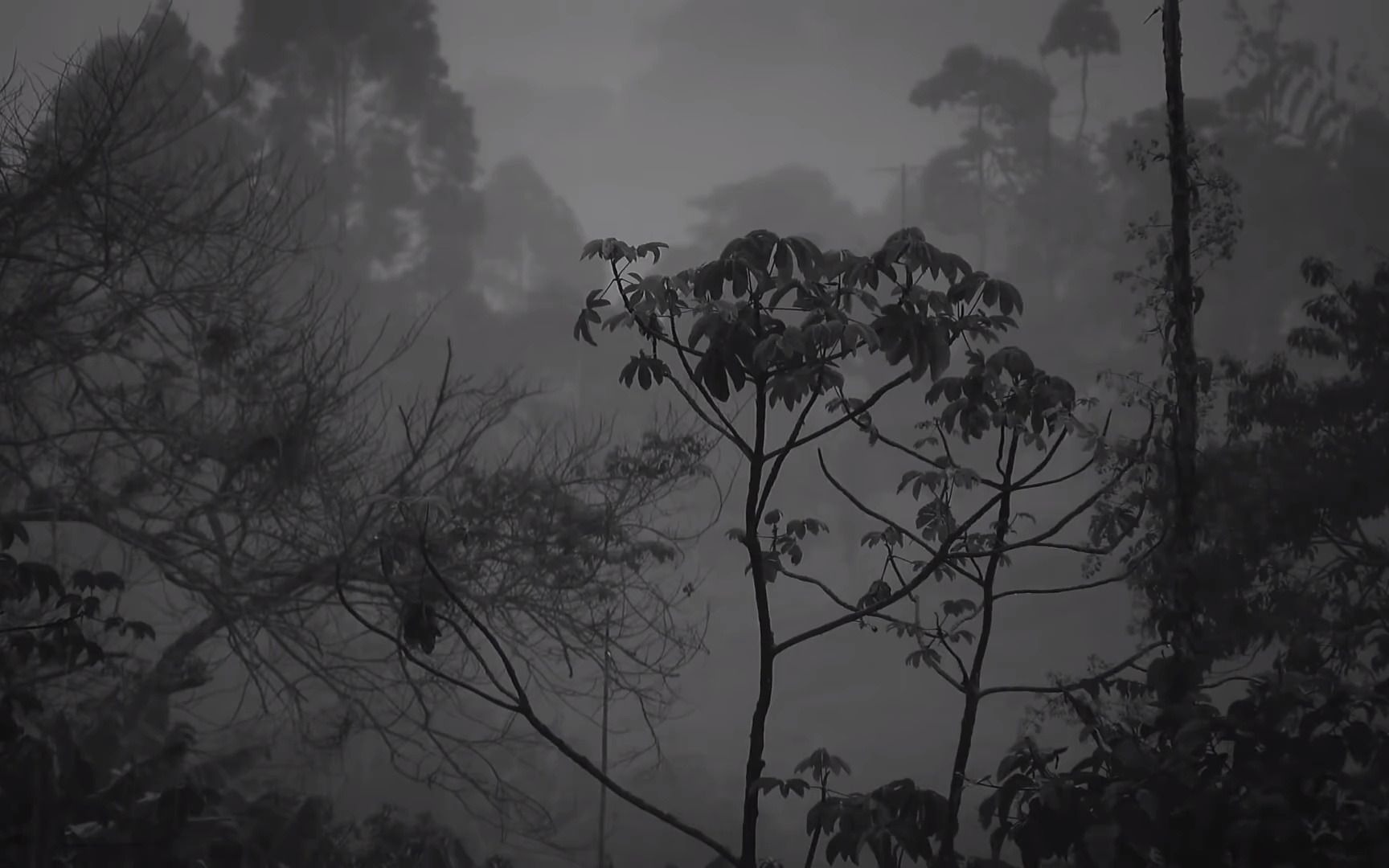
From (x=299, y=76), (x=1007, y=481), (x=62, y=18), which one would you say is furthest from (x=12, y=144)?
(x=299, y=76)

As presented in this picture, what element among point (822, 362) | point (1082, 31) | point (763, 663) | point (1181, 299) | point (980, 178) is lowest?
point (763, 663)

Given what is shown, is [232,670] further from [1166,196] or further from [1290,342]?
[1166,196]

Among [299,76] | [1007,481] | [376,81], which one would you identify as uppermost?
[376,81]

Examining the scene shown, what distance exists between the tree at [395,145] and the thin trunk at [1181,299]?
81.4 feet

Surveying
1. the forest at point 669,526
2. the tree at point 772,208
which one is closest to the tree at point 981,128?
the tree at point 772,208

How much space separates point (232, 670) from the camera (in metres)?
18.0

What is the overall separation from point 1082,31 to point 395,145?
65.6 ft

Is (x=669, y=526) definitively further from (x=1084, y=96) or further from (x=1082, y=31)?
(x=1084, y=96)

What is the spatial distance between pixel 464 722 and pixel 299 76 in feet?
62.6

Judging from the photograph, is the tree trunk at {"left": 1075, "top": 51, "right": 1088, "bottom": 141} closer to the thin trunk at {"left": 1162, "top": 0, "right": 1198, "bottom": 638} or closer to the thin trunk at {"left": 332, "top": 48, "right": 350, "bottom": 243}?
the thin trunk at {"left": 332, "top": 48, "right": 350, "bottom": 243}

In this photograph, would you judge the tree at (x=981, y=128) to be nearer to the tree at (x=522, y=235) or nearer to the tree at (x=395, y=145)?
the tree at (x=395, y=145)

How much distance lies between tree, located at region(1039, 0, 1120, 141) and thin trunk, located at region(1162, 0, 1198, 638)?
78.9 feet

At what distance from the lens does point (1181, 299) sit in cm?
286

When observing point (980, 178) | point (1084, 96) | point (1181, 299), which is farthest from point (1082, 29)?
point (1181, 299)
